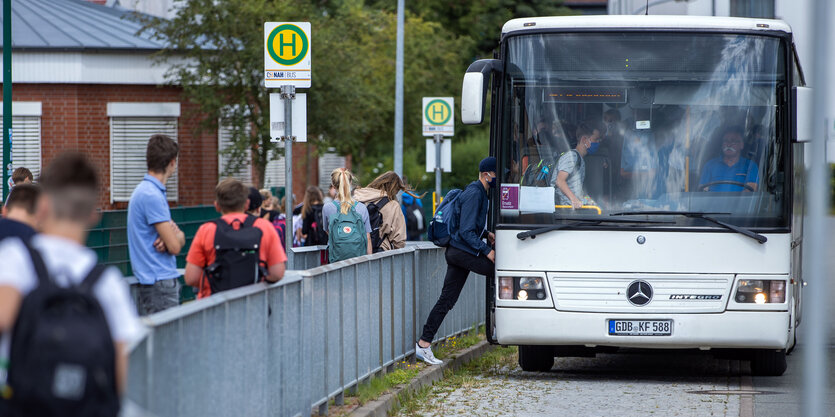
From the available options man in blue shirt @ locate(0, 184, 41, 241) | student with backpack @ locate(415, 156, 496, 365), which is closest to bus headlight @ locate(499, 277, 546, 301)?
student with backpack @ locate(415, 156, 496, 365)

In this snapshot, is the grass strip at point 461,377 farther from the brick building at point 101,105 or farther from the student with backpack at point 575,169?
the brick building at point 101,105

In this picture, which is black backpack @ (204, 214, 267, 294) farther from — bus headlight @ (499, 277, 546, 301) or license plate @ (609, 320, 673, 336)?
license plate @ (609, 320, 673, 336)

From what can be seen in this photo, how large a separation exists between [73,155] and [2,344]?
0.62 metres

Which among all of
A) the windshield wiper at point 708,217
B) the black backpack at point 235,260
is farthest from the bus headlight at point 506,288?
the black backpack at point 235,260

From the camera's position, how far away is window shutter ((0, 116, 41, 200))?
95.4ft

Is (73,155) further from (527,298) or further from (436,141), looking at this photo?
(436,141)

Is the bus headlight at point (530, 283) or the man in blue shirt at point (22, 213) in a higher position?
the man in blue shirt at point (22, 213)

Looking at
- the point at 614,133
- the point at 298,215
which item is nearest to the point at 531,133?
the point at 614,133

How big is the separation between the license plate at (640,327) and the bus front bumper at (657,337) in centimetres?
3

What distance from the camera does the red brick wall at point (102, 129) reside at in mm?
29094

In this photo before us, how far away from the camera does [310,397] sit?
7.43 meters

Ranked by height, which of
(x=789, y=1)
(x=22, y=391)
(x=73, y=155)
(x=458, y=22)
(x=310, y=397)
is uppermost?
(x=458, y=22)

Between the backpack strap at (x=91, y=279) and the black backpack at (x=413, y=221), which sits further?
the black backpack at (x=413, y=221)

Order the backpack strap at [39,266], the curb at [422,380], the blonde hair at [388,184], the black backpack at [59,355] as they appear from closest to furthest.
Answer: the black backpack at [59,355] < the backpack strap at [39,266] < the curb at [422,380] < the blonde hair at [388,184]
